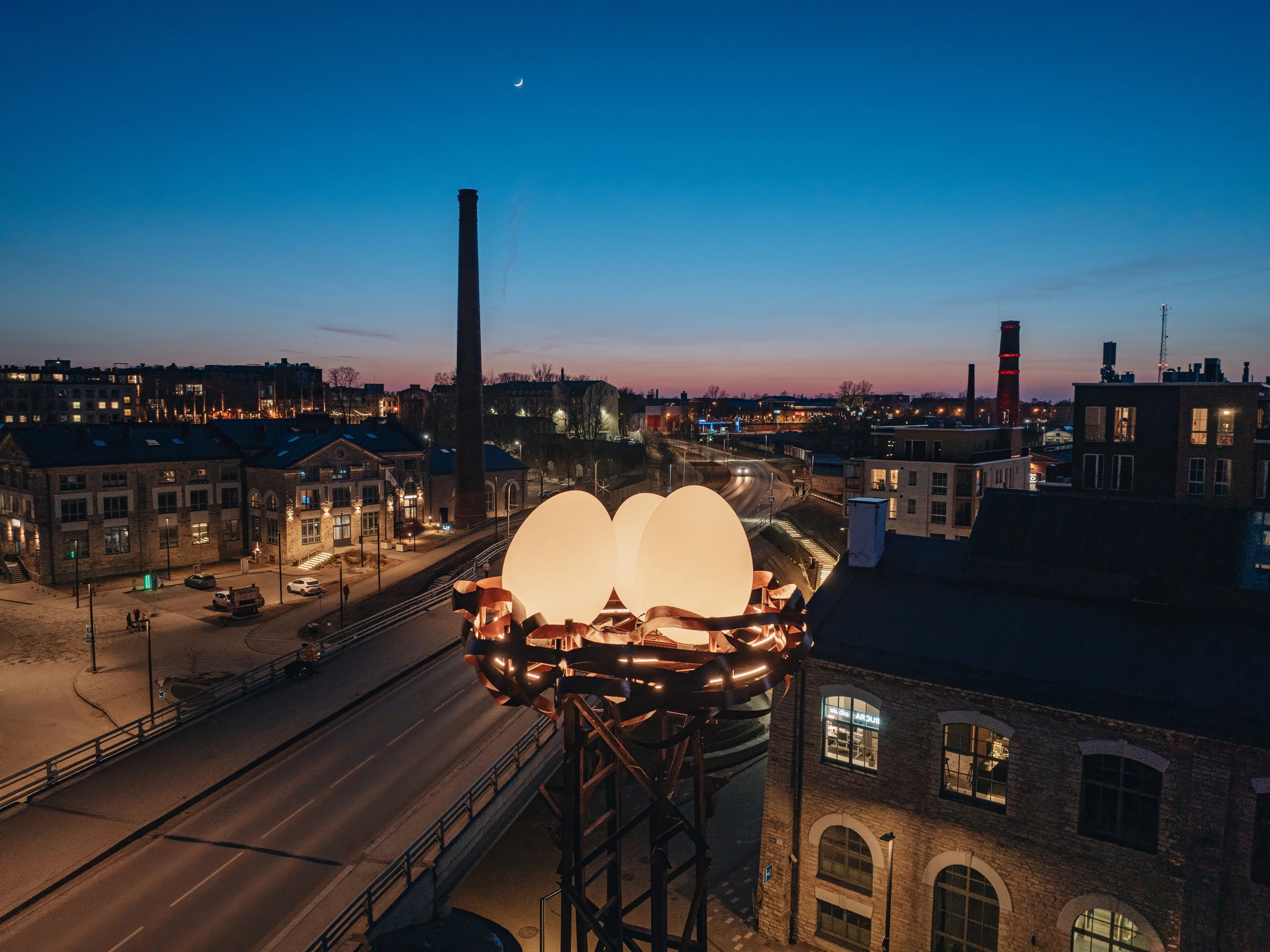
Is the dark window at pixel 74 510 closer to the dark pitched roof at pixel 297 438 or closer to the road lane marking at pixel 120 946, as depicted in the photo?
the dark pitched roof at pixel 297 438

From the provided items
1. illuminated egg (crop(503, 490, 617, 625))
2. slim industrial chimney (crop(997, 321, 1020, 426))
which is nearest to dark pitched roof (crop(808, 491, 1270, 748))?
illuminated egg (crop(503, 490, 617, 625))

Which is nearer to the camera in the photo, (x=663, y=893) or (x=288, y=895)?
(x=663, y=893)

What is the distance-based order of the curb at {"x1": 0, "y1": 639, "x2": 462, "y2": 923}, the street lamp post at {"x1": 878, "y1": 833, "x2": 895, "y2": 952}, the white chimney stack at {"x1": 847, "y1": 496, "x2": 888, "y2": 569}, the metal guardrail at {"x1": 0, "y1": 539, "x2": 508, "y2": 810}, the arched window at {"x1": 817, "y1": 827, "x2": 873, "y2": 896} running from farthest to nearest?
the white chimney stack at {"x1": 847, "y1": 496, "x2": 888, "y2": 569}, the metal guardrail at {"x1": 0, "y1": 539, "x2": 508, "y2": 810}, the arched window at {"x1": 817, "y1": 827, "x2": 873, "y2": 896}, the street lamp post at {"x1": 878, "y1": 833, "x2": 895, "y2": 952}, the curb at {"x1": 0, "y1": 639, "x2": 462, "y2": 923}

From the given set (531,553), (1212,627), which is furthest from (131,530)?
(1212,627)

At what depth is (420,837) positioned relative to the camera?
1570 cm

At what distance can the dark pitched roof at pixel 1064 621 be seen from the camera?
45.4ft

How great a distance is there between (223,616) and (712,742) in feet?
93.2

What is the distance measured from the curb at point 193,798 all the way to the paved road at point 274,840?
203 mm

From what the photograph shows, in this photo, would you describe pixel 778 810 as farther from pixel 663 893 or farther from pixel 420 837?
pixel 663 893

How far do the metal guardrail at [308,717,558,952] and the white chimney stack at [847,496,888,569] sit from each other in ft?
30.7

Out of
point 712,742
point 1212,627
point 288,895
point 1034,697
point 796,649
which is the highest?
point 796,649

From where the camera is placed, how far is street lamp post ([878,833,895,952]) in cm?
1545

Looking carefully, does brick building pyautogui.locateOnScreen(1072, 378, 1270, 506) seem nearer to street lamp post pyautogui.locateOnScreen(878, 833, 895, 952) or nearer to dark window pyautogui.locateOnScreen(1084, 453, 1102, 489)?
dark window pyautogui.locateOnScreen(1084, 453, 1102, 489)

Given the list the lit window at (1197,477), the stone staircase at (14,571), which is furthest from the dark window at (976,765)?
the stone staircase at (14,571)
